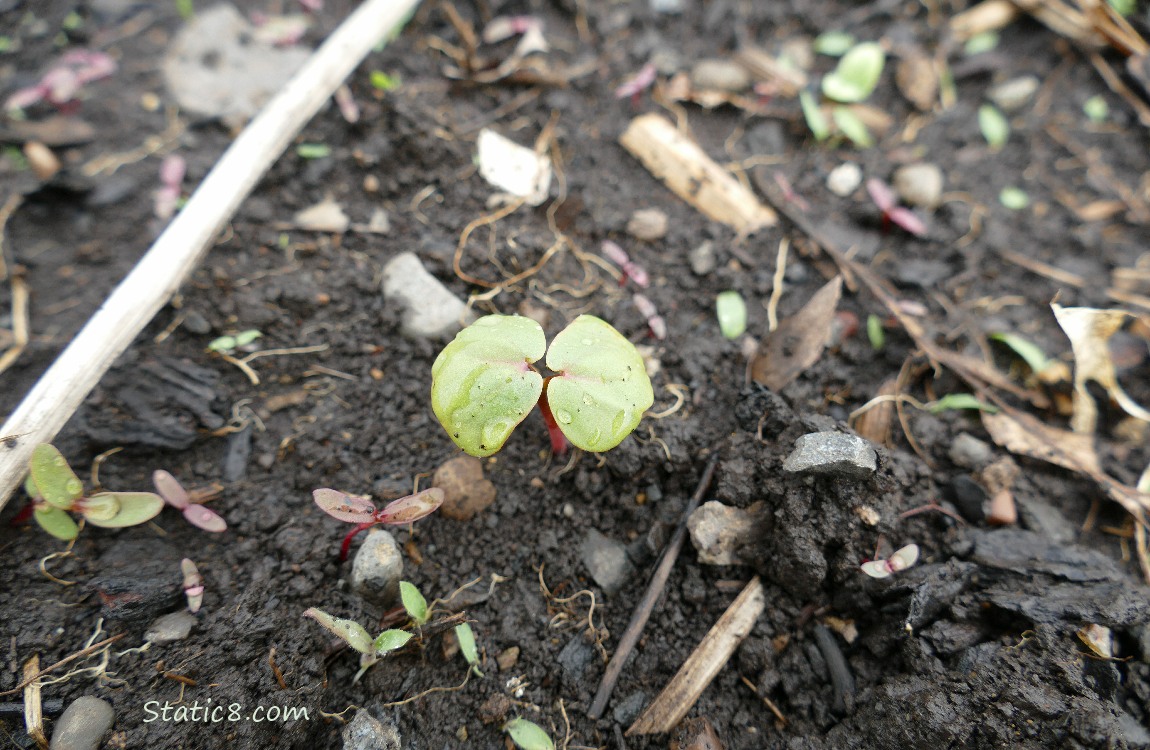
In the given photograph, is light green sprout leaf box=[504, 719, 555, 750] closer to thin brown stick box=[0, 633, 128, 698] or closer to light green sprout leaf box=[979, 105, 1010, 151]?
thin brown stick box=[0, 633, 128, 698]

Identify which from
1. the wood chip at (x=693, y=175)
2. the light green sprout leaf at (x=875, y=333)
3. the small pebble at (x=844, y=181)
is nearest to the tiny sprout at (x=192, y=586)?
the wood chip at (x=693, y=175)

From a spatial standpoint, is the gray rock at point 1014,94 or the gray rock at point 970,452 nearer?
the gray rock at point 970,452

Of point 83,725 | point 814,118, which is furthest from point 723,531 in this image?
point 814,118

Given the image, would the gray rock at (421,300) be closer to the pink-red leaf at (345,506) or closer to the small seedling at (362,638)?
the pink-red leaf at (345,506)

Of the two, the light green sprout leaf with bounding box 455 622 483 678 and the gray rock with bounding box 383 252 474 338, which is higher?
the gray rock with bounding box 383 252 474 338

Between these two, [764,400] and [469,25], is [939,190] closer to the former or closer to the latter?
[764,400]

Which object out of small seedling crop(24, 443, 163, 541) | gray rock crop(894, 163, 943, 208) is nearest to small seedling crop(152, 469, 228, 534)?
small seedling crop(24, 443, 163, 541)
